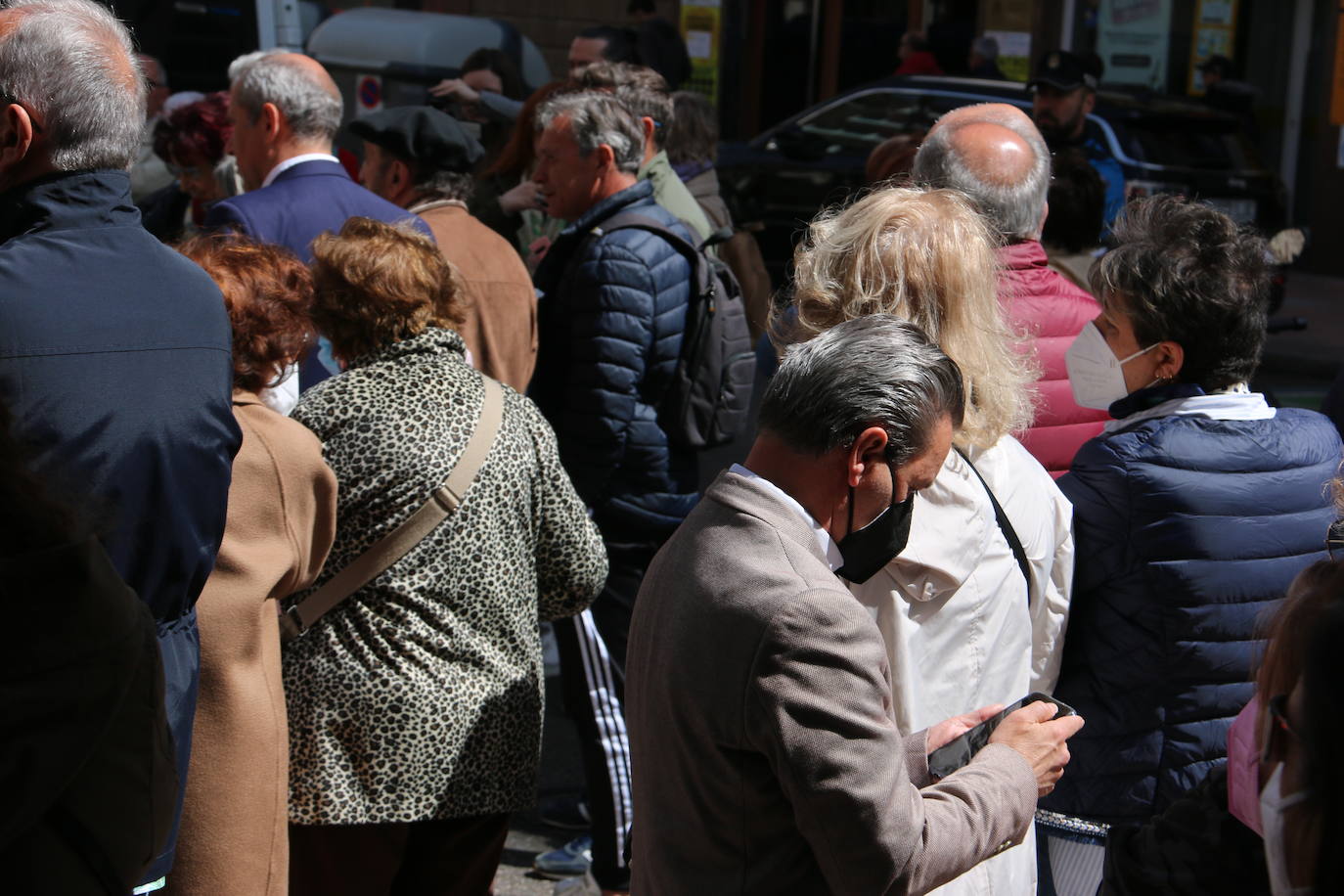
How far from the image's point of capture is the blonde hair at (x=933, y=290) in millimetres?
2424

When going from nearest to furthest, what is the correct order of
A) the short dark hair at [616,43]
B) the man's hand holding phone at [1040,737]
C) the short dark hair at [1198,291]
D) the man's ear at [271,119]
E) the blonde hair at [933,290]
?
the man's hand holding phone at [1040,737]
the blonde hair at [933,290]
the short dark hair at [1198,291]
the man's ear at [271,119]
the short dark hair at [616,43]

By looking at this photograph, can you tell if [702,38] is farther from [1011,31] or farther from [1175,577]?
[1175,577]

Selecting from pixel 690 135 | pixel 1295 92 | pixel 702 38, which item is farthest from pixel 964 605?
pixel 1295 92

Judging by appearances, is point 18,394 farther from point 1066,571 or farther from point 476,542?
point 1066,571

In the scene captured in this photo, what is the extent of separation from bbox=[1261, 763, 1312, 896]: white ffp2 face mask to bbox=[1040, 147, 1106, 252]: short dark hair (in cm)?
316

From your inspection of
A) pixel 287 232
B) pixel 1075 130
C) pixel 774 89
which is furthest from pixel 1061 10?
pixel 287 232

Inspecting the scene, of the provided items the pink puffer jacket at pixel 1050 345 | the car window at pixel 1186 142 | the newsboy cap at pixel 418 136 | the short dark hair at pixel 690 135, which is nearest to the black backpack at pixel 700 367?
the newsboy cap at pixel 418 136

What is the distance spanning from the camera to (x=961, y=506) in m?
2.28

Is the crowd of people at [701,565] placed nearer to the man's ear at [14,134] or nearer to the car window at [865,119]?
the man's ear at [14,134]

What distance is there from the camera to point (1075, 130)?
20.6 feet

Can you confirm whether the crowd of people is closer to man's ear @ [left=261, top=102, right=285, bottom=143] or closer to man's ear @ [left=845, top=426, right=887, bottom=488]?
man's ear @ [left=845, top=426, right=887, bottom=488]

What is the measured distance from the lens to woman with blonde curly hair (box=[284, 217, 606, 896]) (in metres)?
2.74

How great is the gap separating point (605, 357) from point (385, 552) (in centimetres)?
118

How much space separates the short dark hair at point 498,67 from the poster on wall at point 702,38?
29.1ft
